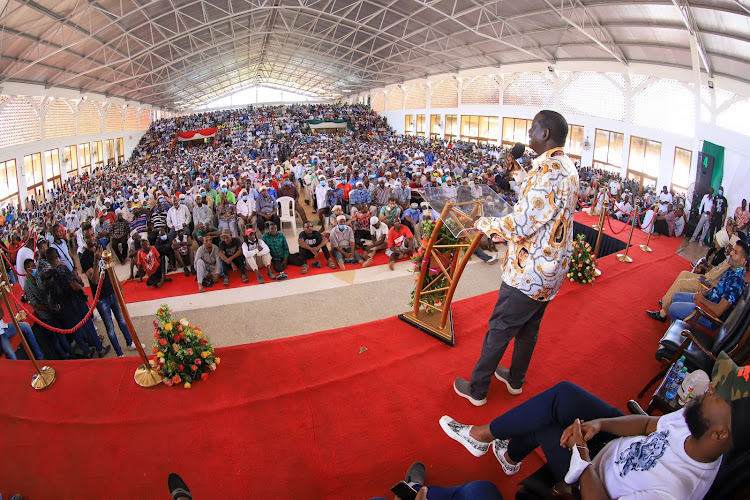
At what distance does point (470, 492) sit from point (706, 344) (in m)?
2.52

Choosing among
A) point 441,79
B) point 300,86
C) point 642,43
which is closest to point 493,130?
point 441,79

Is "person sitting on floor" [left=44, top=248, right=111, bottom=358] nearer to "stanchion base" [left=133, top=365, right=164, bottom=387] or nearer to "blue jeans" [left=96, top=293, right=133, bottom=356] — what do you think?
"blue jeans" [left=96, top=293, right=133, bottom=356]

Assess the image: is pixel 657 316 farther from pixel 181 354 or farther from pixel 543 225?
pixel 181 354

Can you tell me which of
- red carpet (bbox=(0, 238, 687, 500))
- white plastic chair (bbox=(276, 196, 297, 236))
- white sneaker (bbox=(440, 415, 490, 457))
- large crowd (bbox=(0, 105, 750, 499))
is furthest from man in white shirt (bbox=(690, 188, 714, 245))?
white sneaker (bbox=(440, 415, 490, 457))

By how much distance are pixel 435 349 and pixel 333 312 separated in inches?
78.4

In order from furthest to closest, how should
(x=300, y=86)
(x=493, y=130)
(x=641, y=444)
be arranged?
(x=300, y=86), (x=493, y=130), (x=641, y=444)

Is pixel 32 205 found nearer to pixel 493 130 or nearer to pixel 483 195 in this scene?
pixel 483 195

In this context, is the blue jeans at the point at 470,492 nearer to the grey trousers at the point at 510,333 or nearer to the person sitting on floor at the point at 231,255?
the grey trousers at the point at 510,333

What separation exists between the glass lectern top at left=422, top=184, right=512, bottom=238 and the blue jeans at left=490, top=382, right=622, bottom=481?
1134mm

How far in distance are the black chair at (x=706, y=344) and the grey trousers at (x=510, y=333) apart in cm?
91

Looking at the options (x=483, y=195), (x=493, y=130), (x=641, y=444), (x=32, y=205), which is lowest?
(x=32, y=205)

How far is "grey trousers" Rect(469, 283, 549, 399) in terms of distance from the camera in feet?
7.59

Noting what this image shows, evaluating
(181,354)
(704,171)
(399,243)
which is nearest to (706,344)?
(181,354)

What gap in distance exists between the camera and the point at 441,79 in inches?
1080
